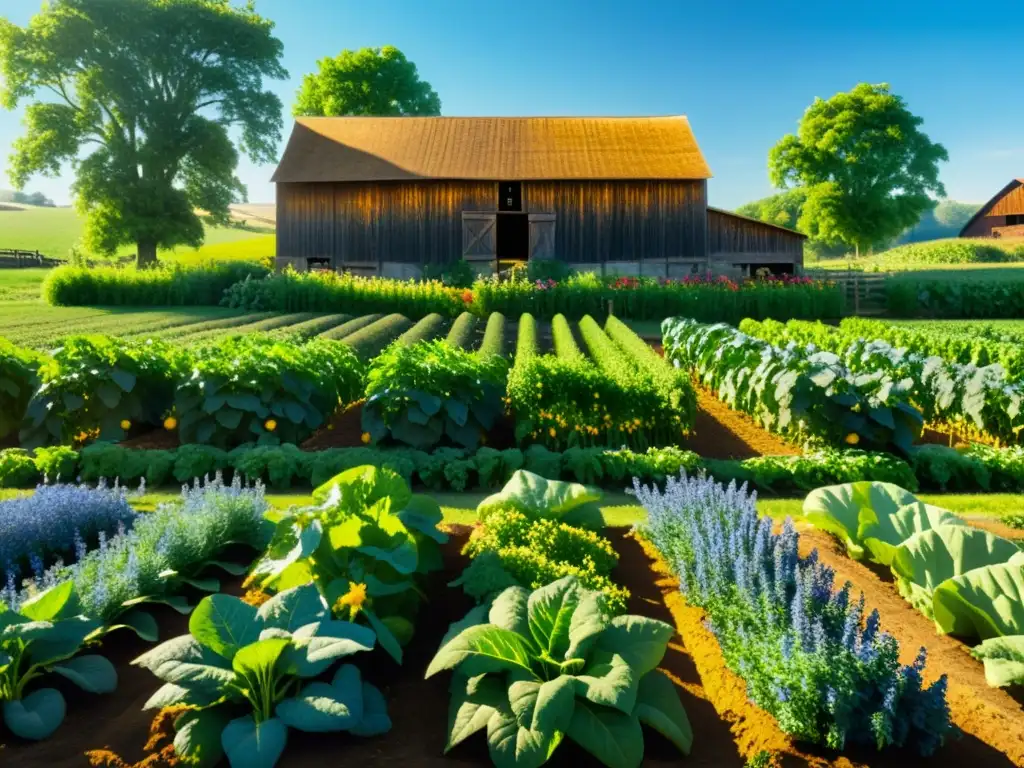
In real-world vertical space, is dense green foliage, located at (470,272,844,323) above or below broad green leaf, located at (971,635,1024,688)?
above

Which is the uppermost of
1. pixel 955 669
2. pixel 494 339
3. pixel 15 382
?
pixel 494 339

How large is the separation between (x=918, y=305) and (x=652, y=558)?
26400mm

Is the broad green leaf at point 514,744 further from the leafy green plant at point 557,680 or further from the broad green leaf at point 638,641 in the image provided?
the broad green leaf at point 638,641

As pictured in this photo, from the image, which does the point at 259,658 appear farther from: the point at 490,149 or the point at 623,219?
the point at 490,149

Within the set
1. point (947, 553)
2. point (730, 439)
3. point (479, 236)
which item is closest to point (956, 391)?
point (730, 439)

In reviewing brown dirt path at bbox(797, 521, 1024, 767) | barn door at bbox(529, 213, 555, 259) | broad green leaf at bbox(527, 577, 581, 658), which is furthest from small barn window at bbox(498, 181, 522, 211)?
broad green leaf at bbox(527, 577, 581, 658)

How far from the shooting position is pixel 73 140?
3503cm

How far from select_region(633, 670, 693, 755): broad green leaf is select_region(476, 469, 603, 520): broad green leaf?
175 cm

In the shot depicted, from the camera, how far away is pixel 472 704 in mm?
3139

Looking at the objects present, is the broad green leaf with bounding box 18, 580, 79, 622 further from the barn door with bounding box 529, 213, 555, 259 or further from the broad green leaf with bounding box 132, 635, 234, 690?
the barn door with bounding box 529, 213, 555, 259

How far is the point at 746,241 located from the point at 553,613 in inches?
1113

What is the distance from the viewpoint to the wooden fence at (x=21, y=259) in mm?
43719

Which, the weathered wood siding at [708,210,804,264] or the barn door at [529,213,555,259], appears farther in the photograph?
the weathered wood siding at [708,210,804,264]

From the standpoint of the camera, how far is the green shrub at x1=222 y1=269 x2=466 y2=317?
23.3 m
